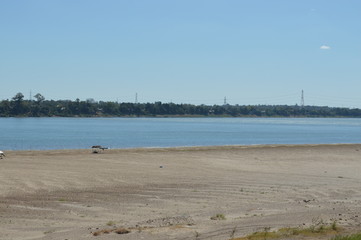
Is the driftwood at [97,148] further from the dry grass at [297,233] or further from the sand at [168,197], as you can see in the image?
the dry grass at [297,233]

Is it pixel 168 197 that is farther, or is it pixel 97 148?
pixel 97 148

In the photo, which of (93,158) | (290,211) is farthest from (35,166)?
(290,211)

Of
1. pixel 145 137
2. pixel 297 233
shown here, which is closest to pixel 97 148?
pixel 297 233

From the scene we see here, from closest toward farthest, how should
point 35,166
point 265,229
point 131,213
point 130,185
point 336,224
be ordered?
point 265,229 → point 336,224 → point 131,213 → point 130,185 → point 35,166

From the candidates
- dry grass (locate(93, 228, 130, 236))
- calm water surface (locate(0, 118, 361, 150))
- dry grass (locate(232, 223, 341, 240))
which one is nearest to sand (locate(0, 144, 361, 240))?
dry grass (locate(93, 228, 130, 236))

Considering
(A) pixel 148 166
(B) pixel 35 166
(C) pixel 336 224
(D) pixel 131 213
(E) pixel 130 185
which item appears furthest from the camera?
(A) pixel 148 166

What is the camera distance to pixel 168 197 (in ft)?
66.7

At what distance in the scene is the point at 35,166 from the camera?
2875cm

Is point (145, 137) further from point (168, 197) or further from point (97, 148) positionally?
point (168, 197)

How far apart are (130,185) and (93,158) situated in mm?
12280

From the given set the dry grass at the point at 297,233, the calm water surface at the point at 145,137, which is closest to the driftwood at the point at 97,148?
the calm water surface at the point at 145,137

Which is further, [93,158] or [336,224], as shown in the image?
[93,158]

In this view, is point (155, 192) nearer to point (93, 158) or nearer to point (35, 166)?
point (35, 166)

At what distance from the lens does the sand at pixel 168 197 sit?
14938 mm
